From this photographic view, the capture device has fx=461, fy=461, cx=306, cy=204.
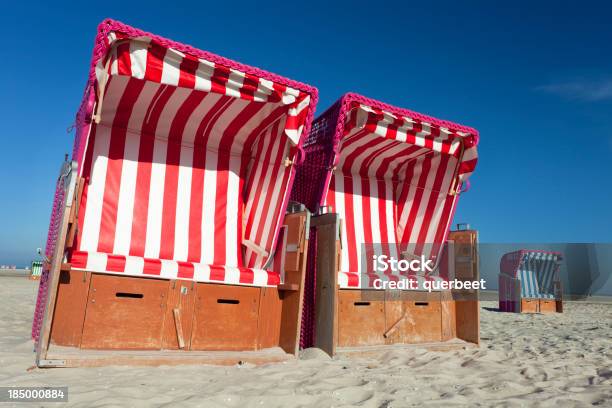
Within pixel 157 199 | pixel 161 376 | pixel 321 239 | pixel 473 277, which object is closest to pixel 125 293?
pixel 161 376

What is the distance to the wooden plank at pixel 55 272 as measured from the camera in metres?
3.12

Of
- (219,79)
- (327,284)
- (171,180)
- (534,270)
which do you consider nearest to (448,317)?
(327,284)

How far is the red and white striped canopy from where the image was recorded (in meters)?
5.14

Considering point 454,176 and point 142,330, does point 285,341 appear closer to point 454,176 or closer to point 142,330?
point 142,330

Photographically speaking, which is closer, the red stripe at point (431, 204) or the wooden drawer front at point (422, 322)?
the wooden drawer front at point (422, 322)

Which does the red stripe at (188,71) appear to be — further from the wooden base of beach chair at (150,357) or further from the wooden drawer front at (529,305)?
the wooden drawer front at (529,305)

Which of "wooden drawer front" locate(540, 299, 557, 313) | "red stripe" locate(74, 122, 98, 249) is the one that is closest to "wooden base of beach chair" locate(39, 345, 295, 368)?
"red stripe" locate(74, 122, 98, 249)

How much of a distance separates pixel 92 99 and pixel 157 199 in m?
1.50

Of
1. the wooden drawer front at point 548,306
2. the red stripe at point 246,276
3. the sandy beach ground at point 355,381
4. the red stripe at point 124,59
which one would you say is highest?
the red stripe at point 124,59

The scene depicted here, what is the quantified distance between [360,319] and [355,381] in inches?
59.9

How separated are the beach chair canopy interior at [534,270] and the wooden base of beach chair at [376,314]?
747 cm

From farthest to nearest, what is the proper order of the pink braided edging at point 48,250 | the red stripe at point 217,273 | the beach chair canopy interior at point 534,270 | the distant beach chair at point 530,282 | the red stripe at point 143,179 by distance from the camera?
the beach chair canopy interior at point 534,270
the distant beach chair at point 530,282
the red stripe at point 143,179
the red stripe at point 217,273
the pink braided edging at point 48,250

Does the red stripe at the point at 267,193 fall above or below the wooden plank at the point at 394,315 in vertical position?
above

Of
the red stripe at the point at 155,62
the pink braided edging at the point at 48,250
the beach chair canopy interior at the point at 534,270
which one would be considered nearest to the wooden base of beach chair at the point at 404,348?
the pink braided edging at the point at 48,250
